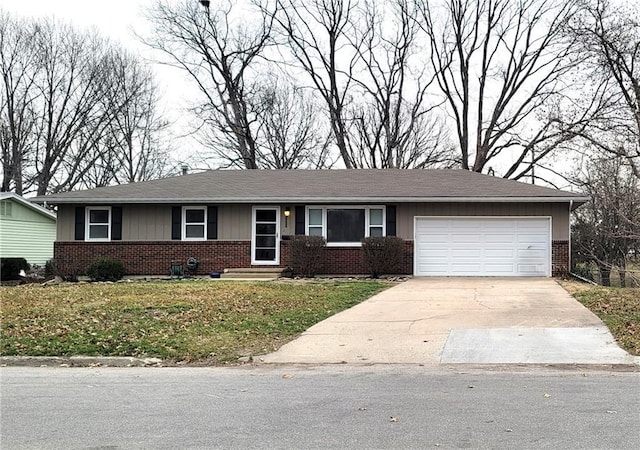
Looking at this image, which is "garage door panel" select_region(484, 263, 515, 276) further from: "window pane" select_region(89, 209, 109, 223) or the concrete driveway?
"window pane" select_region(89, 209, 109, 223)

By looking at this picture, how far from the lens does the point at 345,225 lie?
2141 centimetres

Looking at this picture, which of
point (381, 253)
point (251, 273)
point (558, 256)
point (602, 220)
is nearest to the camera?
point (381, 253)

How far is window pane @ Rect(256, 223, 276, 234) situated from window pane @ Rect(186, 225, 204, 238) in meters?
1.88

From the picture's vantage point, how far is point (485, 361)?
886cm

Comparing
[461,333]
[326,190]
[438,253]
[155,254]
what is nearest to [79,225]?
[155,254]

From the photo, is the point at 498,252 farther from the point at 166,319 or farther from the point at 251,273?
the point at 166,319

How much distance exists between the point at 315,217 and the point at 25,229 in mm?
19579

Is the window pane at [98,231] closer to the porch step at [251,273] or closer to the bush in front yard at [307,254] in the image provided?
the porch step at [251,273]

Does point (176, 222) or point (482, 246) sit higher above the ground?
point (176, 222)

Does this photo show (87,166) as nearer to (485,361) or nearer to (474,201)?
(474,201)

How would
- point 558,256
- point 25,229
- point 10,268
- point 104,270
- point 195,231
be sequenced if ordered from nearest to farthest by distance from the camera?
point 558,256, point 104,270, point 195,231, point 10,268, point 25,229

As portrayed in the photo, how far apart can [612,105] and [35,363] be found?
29.2 meters

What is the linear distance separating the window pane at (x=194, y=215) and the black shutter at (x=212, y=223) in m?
0.30

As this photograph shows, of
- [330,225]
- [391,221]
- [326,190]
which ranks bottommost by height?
[330,225]
